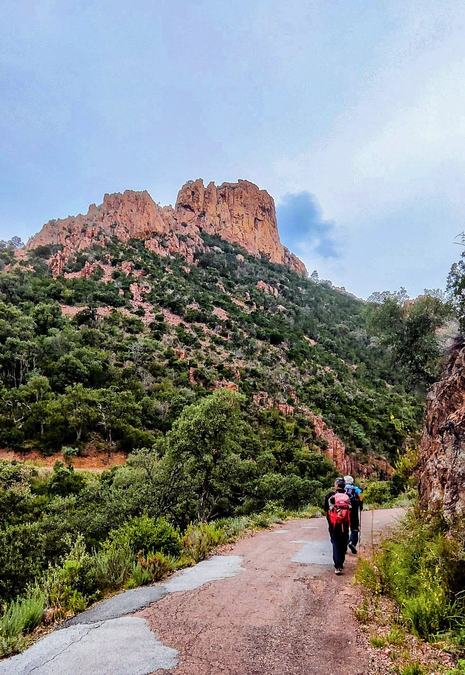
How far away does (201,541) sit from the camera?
8.60 m

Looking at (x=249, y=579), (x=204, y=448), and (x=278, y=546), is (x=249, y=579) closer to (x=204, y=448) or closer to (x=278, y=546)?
(x=278, y=546)

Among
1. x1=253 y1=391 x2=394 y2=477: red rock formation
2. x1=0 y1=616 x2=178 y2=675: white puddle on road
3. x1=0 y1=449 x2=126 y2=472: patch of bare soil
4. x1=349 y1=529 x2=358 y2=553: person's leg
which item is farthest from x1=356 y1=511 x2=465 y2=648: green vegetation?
x1=253 y1=391 x2=394 y2=477: red rock formation

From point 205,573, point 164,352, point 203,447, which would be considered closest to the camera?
point 205,573

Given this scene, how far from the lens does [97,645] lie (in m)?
3.94

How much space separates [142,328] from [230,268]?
123 feet

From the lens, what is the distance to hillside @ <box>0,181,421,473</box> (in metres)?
31.0

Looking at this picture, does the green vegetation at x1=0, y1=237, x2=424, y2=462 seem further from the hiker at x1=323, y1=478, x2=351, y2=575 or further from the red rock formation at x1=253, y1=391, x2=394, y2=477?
the hiker at x1=323, y1=478, x2=351, y2=575

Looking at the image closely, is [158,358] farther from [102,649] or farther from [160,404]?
[102,649]

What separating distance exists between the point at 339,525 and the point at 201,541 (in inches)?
130

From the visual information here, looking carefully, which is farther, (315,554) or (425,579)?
(315,554)

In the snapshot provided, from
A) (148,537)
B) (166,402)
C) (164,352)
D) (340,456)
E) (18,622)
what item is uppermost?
(164,352)

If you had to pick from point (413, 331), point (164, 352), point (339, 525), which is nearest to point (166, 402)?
point (164, 352)

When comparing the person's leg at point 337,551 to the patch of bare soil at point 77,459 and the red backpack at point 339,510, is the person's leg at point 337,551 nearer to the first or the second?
the red backpack at point 339,510

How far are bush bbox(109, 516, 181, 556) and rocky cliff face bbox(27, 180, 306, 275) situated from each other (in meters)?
59.1
